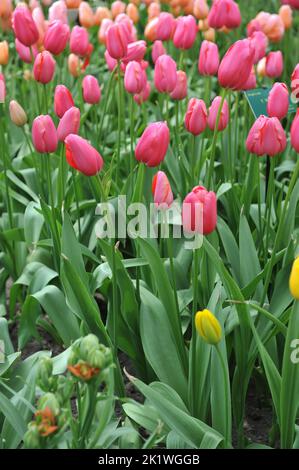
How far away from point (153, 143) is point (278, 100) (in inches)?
12.9

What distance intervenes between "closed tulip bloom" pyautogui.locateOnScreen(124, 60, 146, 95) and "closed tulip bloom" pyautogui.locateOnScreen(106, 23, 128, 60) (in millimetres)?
41

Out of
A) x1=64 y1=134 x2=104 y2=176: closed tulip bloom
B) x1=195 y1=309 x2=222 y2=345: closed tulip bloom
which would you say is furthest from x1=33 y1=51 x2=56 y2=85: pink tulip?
x1=195 y1=309 x2=222 y2=345: closed tulip bloom

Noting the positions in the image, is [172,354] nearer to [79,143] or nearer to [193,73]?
[79,143]

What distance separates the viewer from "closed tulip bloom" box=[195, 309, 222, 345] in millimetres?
1372

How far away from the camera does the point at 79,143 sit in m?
1.59

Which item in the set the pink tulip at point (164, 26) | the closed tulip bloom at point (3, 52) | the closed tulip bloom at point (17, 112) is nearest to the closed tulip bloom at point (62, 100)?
the closed tulip bloom at point (17, 112)

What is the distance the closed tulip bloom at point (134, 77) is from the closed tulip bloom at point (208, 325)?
829 millimetres

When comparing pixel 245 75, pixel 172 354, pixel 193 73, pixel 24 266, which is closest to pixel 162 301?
pixel 172 354

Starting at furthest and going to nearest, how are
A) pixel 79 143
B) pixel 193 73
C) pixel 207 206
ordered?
1. pixel 193 73
2. pixel 79 143
3. pixel 207 206

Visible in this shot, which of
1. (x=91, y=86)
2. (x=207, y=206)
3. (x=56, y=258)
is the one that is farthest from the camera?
(x=91, y=86)

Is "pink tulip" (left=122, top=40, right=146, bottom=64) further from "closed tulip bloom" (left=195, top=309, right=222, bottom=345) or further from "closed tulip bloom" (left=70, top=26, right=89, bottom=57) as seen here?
"closed tulip bloom" (left=195, top=309, right=222, bottom=345)

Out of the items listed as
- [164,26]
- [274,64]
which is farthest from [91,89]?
[274,64]
